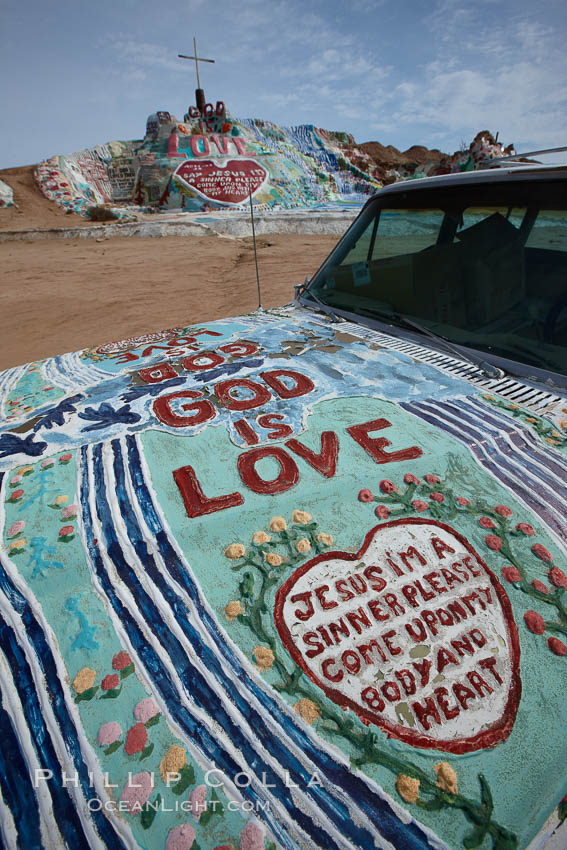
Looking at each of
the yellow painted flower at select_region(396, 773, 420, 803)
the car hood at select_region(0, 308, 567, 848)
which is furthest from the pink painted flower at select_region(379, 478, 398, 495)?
the yellow painted flower at select_region(396, 773, 420, 803)

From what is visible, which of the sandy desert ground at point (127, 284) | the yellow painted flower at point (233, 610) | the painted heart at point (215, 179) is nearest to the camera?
the yellow painted flower at point (233, 610)

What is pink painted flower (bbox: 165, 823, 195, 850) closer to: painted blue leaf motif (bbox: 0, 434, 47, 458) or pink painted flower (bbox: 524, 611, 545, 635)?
pink painted flower (bbox: 524, 611, 545, 635)

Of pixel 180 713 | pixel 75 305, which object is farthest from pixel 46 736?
pixel 75 305

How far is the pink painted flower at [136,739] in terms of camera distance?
2.33 ft

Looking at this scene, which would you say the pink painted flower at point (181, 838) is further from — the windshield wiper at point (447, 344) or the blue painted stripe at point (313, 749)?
the windshield wiper at point (447, 344)

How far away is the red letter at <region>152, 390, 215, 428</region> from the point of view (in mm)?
1363

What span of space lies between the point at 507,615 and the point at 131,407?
3.84 feet

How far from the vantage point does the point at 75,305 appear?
309 inches

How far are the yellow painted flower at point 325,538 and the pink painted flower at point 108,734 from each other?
51 cm

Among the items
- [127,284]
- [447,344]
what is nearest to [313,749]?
[447,344]

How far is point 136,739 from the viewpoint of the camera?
0.72 m

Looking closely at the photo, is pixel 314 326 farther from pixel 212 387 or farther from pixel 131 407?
pixel 131 407

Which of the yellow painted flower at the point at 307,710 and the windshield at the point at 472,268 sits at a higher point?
the windshield at the point at 472,268

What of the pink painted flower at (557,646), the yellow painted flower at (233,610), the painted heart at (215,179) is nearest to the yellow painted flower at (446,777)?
the pink painted flower at (557,646)
